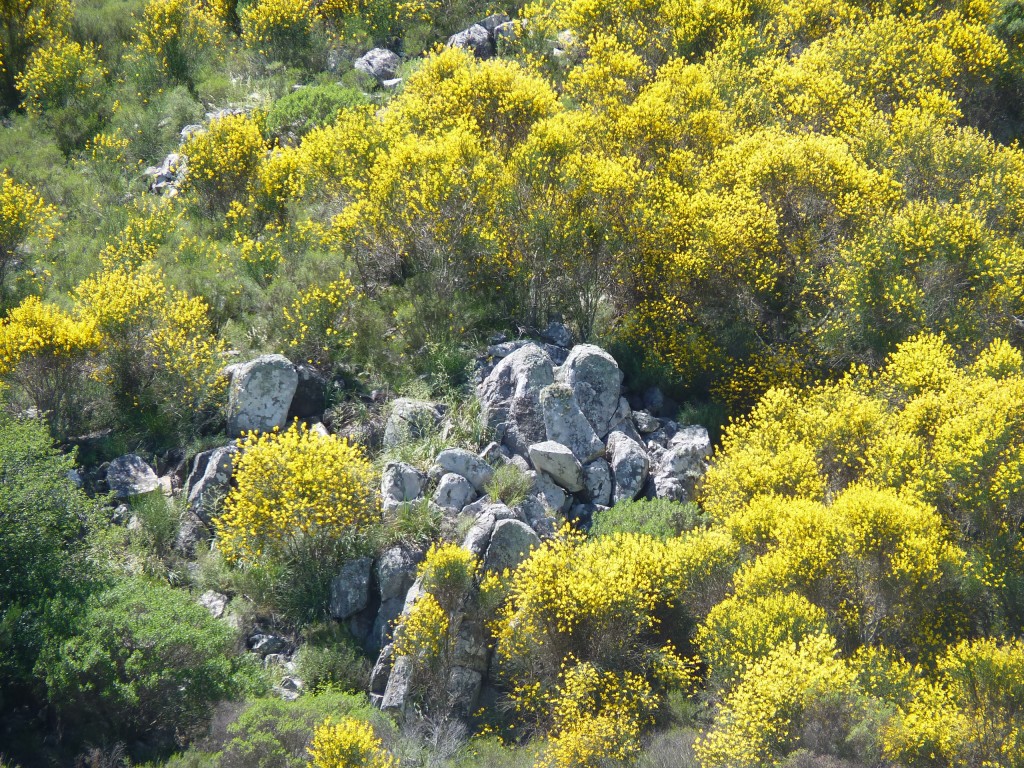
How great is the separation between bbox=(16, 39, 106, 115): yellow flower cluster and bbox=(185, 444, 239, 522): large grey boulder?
1463 centimetres

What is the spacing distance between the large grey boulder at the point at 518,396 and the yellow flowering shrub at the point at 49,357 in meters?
6.86

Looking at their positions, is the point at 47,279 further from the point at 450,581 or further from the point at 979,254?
the point at 979,254

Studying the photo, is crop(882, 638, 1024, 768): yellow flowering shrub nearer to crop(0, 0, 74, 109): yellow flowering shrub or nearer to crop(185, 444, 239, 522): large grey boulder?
crop(185, 444, 239, 522): large grey boulder

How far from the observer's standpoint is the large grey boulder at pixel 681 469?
15.3m

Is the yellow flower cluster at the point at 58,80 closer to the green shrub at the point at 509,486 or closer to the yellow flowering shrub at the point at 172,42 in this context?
the yellow flowering shrub at the point at 172,42

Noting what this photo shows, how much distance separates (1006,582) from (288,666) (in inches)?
402

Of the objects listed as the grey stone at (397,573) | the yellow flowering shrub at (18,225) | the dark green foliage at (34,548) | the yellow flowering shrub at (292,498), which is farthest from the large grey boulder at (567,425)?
the yellow flowering shrub at (18,225)

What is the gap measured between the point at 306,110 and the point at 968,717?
19310mm

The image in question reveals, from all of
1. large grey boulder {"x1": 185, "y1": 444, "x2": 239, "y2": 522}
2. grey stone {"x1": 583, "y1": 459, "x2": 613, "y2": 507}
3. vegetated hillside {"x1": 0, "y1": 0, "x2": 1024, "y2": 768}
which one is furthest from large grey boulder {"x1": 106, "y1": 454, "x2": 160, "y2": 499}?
grey stone {"x1": 583, "y1": 459, "x2": 613, "y2": 507}

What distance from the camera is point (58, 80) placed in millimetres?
24938

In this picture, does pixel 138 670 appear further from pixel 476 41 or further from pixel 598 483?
pixel 476 41

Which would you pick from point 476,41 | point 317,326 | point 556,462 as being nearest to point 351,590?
point 556,462

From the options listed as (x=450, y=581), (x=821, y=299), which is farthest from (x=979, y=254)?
(x=450, y=581)

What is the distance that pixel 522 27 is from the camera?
2611cm
